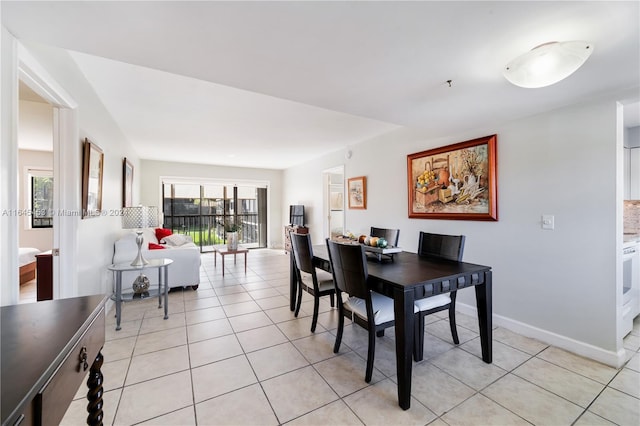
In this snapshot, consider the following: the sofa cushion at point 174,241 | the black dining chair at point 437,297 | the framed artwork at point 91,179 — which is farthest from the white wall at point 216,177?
the black dining chair at point 437,297

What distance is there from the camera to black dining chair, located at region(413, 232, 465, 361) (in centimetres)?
210

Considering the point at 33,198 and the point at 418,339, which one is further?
the point at 33,198

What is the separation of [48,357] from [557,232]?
3308 mm

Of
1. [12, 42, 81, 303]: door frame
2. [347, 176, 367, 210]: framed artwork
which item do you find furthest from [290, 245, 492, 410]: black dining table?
[12, 42, 81, 303]: door frame

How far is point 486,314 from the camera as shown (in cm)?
203

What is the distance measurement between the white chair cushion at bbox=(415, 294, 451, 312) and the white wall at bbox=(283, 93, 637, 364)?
97 centimetres

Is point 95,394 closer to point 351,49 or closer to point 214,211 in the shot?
point 351,49

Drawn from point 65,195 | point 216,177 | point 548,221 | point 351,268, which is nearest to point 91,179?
point 65,195

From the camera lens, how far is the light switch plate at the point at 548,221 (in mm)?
2404

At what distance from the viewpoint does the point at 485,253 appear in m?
2.90

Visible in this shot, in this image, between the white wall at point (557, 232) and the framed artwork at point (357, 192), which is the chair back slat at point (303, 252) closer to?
the white wall at point (557, 232)

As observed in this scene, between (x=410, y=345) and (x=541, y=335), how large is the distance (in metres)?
1.74

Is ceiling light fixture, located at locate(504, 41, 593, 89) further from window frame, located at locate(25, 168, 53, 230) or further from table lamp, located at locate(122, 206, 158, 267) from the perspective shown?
window frame, located at locate(25, 168, 53, 230)

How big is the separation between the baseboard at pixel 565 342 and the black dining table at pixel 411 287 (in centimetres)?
81
